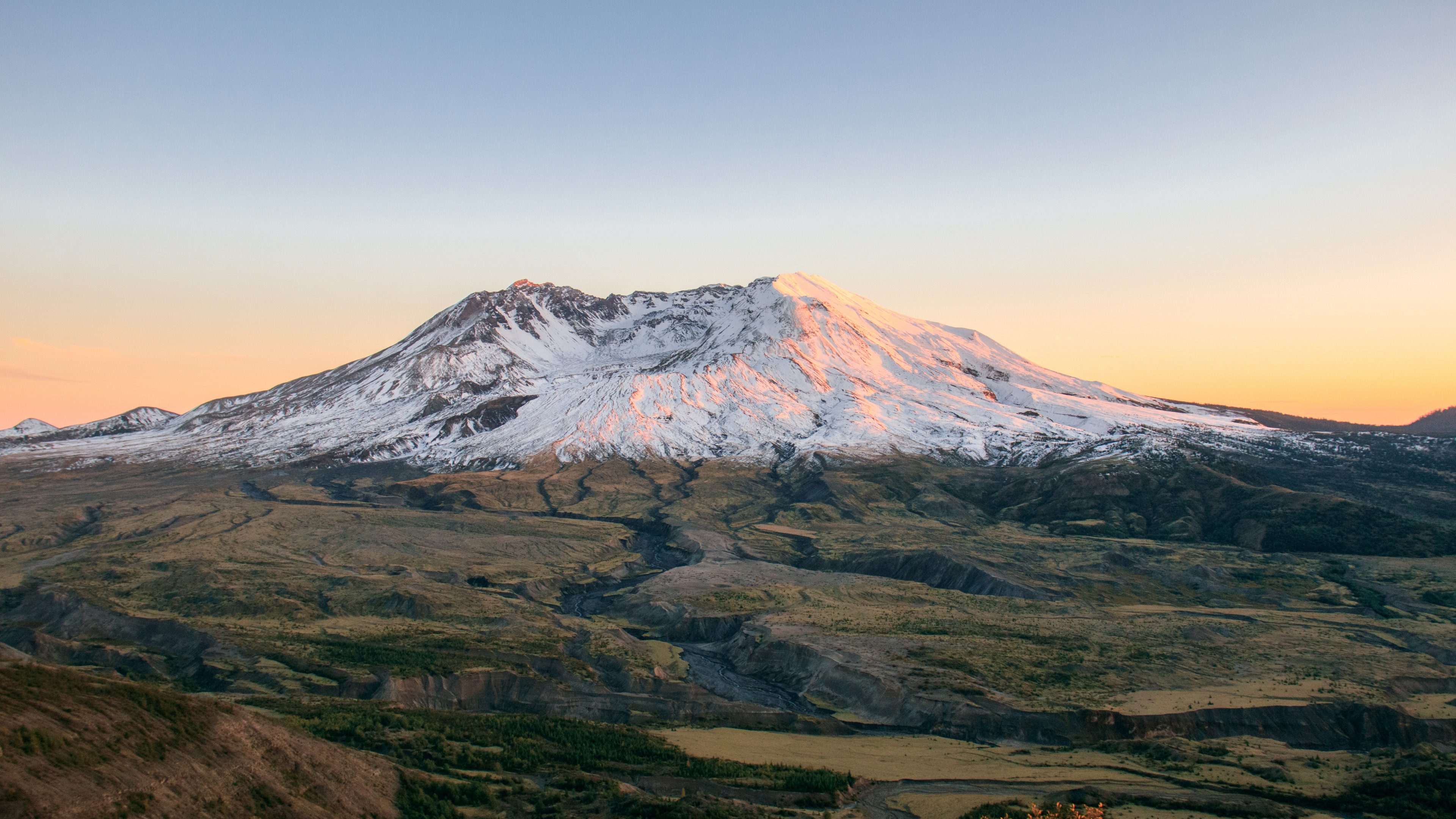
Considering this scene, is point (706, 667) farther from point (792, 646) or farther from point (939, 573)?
point (939, 573)

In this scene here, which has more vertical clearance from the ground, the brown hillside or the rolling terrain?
the brown hillside

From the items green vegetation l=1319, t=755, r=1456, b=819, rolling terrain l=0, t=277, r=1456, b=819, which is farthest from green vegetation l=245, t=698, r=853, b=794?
green vegetation l=1319, t=755, r=1456, b=819

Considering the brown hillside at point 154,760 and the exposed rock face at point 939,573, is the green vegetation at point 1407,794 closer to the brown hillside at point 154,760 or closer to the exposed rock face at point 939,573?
the brown hillside at point 154,760

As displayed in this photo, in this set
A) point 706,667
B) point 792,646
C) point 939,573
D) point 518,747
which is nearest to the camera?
point 518,747

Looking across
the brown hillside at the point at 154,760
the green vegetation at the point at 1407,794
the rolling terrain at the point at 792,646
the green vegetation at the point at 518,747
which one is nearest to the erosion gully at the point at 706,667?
the rolling terrain at the point at 792,646

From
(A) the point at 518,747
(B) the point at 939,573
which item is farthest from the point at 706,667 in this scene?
(B) the point at 939,573

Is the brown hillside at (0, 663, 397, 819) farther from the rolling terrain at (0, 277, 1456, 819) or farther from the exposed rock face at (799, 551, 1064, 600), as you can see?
the exposed rock face at (799, 551, 1064, 600)

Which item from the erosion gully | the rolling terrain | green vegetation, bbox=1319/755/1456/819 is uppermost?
green vegetation, bbox=1319/755/1456/819

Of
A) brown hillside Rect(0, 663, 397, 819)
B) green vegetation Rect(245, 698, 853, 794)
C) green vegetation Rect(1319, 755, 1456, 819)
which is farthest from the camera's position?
green vegetation Rect(245, 698, 853, 794)
